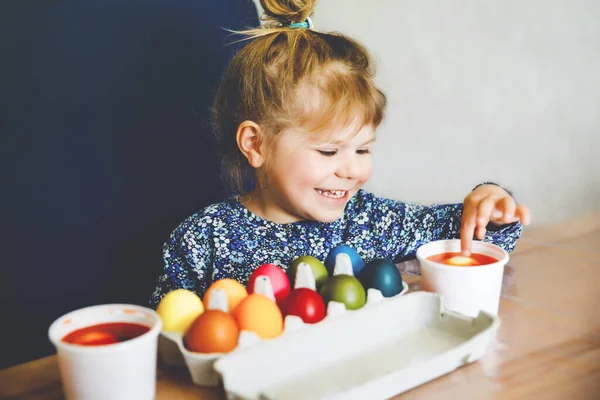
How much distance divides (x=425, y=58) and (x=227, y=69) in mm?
706

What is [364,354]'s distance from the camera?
0.69m

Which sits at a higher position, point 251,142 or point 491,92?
point 491,92

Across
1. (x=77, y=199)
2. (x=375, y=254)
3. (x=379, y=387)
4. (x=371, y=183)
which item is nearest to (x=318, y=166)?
(x=375, y=254)

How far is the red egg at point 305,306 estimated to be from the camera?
2.39ft

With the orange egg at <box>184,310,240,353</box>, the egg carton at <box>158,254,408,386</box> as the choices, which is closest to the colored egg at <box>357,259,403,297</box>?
the egg carton at <box>158,254,408,386</box>

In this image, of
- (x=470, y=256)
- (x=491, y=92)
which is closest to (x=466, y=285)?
(x=470, y=256)

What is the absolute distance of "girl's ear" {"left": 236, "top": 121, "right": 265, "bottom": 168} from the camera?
1.21 metres

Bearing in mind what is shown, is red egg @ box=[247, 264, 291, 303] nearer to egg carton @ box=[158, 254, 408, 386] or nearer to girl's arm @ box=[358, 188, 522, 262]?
egg carton @ box=[158, 254, 408, 386]

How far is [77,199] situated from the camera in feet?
3.76

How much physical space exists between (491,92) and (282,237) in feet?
2.81

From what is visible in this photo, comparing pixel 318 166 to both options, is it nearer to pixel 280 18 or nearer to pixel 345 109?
pixel 345 109

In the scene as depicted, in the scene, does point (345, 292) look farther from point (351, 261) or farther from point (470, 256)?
point (470, 256)

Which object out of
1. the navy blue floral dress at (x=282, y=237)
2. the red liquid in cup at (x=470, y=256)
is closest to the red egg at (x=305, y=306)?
the red liquid in cup at (x=470, y=256)

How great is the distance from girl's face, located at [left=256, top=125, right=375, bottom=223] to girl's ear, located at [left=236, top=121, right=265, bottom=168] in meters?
0.03
